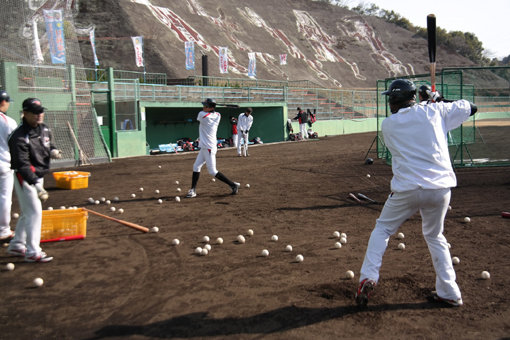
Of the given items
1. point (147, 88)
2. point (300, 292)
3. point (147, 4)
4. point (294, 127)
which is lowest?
point (300, 292)

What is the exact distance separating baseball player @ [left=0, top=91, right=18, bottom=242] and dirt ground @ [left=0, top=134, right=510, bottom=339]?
94cm

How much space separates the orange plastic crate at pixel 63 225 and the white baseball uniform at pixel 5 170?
645mm

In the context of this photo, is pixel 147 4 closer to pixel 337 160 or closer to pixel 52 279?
pixel 337 160

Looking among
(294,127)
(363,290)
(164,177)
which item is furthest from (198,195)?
(294,127)

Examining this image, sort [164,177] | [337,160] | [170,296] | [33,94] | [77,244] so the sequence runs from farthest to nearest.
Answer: [337,160], [33,94], [164,177], [77,244], [170,296]

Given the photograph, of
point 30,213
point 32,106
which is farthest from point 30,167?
point 32,106

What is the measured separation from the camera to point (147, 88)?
25.7m

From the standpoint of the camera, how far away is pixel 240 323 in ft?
14.4

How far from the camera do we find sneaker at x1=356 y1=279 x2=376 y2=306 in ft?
14.9

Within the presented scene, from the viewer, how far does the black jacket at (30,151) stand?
6121 millimetres

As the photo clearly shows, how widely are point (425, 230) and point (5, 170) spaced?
6.25 meters

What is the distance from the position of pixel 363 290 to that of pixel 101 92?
61.2ft

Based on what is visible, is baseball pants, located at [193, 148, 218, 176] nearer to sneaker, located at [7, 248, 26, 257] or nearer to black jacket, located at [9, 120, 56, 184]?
black jacket, located at [9, 120, 56, 184]

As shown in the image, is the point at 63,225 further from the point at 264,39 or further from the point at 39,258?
the point at 264,39
